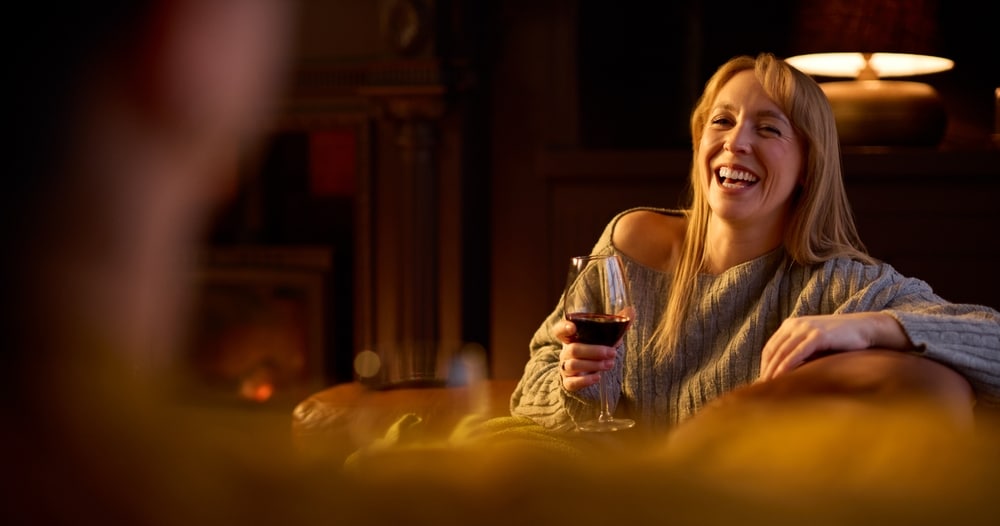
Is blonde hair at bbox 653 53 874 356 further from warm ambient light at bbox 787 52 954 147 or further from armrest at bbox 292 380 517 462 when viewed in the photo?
warm ambient light at bbox 787 52 954 147

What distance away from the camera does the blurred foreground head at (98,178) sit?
0.50 feet

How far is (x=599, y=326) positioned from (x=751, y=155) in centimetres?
39

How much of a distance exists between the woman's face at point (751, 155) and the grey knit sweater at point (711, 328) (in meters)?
0.08

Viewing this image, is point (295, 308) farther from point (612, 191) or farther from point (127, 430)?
point (127, 430)

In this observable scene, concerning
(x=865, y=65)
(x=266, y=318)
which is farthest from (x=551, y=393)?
(x=266, y=318)

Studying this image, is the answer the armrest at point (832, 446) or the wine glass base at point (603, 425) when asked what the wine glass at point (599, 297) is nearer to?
the wine glass base at point (603, 425)

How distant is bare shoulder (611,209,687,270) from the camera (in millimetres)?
1498

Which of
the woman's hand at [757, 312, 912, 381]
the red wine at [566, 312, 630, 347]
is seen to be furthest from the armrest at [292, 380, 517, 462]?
the woman's hand at [757, 312, 912, 381]

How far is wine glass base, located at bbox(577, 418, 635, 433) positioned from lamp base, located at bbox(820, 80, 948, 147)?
1517 mm

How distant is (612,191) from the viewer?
2.69m

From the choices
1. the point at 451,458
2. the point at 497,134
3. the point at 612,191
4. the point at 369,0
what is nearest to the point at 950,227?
the point at 612,191

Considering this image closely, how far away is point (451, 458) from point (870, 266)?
124cm

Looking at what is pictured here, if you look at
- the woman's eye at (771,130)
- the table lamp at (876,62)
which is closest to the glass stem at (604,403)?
the woman's eye at (771,130)

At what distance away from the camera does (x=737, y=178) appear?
1.38 meters
